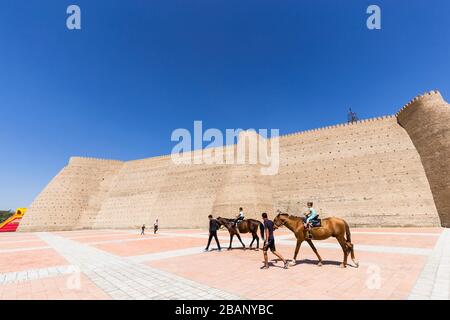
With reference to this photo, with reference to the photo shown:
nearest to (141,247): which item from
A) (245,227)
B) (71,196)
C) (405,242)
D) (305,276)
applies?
(245,227)

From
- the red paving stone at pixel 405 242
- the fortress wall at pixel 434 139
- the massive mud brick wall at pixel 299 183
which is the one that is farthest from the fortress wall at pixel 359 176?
the red paving stone at pixel 405 242

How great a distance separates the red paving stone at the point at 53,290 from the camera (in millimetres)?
5277

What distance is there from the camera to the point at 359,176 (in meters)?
28.9

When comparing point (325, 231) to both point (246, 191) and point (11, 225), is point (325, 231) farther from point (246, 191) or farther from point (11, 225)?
point (11, 225)

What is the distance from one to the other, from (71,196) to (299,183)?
41429 millimetres

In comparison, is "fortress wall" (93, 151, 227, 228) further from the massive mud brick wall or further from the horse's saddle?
the horse's saddle

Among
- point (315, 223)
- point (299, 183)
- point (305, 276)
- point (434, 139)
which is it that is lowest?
point (305, 276)

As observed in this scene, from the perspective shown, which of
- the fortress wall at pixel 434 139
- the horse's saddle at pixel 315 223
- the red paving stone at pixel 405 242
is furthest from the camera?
the fortress wall at pixel 434 139

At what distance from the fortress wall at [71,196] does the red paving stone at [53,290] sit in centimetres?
4287

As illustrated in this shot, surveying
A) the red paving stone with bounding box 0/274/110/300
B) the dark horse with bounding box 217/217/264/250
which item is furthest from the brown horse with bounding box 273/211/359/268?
the red paving stone with bounding box 0/274/110/300

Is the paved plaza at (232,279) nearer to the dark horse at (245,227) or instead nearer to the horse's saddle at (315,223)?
the horse's saddle at (315,223)

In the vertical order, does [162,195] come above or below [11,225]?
above
